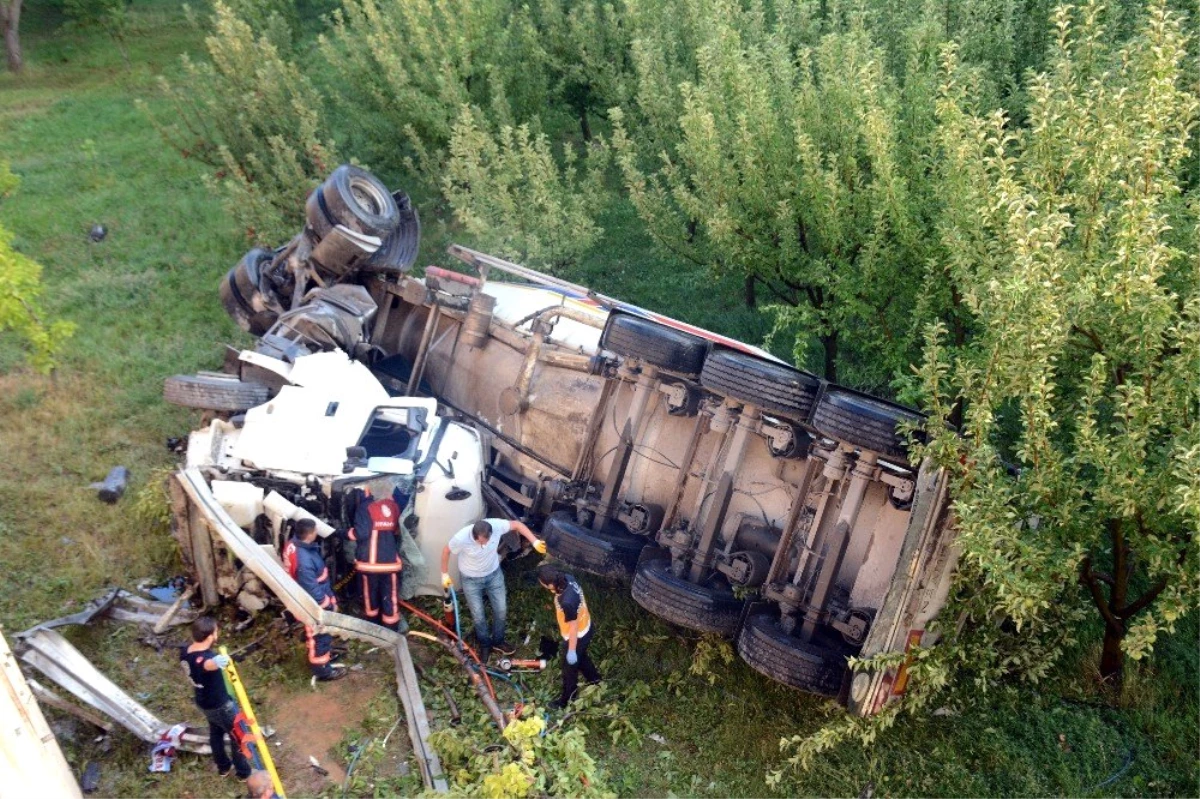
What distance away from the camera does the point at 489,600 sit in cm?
708

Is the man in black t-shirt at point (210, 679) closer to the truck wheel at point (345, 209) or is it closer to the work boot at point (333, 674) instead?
the work boot at point (333, 674)

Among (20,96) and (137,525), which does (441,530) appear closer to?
(137,525)

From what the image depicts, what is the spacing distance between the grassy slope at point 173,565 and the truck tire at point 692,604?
53 centimetres

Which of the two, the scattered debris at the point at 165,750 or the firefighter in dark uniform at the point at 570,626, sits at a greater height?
the firefighter in dark uniform at the point at 570,626

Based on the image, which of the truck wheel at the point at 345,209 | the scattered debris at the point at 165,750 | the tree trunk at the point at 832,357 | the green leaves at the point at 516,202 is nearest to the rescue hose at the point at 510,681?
the scattered debris at the point at 165,750

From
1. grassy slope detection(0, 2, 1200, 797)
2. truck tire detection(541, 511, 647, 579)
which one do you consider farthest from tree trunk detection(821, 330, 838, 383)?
truck tire detection(541, 511, 647, 579)

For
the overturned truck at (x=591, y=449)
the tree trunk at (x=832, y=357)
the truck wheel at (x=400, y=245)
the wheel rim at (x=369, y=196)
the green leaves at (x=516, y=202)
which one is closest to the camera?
the overturned truck at (x=591, y=449)

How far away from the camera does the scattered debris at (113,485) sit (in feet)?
28.3

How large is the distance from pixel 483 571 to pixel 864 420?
105 inches

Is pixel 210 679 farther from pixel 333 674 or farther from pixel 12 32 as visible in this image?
pixel 12 32

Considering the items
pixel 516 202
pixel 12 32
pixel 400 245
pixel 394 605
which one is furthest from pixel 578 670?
pixel 12 32

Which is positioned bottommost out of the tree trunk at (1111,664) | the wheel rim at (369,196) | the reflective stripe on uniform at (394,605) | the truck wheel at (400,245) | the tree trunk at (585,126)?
the reflective stripe on uniform at (394,605)

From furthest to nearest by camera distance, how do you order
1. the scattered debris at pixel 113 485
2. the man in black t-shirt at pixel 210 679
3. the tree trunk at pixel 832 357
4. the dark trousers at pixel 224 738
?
the tree trunk at pixel 832 357 < the scattered debris at pixel 113 485 < the dark trousers at pixel 224 738 < the man in black t-shirt at pixel 210 679

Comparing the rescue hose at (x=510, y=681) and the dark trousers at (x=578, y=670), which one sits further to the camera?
the rescue hose at (x=510, y=681)
